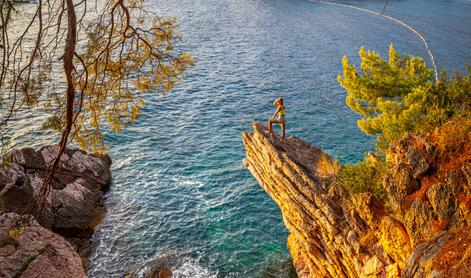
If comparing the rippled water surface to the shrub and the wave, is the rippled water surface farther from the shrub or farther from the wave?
the shrub

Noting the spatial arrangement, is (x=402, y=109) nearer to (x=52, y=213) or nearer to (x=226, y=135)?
(x=226, y=135)

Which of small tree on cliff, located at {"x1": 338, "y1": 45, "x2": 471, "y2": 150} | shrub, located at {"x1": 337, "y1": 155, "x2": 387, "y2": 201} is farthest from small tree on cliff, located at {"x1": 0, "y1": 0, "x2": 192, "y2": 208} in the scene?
small tree on cliff, located at {"x1": 338, "y1": 45, "x2": 471, "y2": 150}

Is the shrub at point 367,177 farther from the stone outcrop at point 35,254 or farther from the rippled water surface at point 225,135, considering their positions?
Answer: the stone outcrop at point 35,254

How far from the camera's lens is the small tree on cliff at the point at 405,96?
79.7ft

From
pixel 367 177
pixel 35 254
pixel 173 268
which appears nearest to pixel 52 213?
pixel 35 254

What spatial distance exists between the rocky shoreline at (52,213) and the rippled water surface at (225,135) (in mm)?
1368

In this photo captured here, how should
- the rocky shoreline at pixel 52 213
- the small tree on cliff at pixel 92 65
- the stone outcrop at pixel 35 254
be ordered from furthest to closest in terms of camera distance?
the rocky shoreline at pixel 52 213 → the stone outcrop at pixel 35 254 → the small tree on cliff at pixel 92 65

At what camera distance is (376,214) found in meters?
19.9

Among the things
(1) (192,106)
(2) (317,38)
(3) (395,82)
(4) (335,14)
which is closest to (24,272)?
(3) (395,82)

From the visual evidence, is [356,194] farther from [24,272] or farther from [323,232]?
[24,272]

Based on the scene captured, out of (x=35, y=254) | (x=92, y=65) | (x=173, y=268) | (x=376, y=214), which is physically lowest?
(x=173, y=268)

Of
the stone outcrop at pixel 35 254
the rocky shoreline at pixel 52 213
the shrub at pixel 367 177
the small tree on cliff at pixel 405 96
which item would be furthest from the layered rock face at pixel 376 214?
the stone outcrop at pixel 35 254

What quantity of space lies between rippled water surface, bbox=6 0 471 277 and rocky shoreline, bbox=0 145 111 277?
4.49 feet

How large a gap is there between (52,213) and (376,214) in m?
22.2
